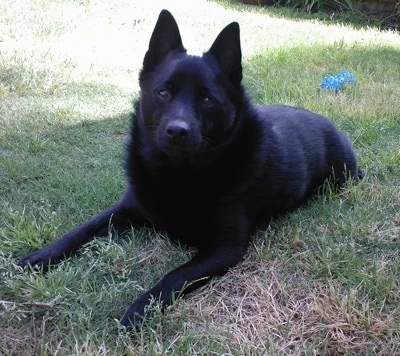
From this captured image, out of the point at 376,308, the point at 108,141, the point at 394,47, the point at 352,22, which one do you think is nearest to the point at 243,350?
the point at 376,308

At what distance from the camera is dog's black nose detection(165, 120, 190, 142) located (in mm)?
2149

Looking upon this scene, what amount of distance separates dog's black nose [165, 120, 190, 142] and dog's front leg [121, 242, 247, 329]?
50 centimetres

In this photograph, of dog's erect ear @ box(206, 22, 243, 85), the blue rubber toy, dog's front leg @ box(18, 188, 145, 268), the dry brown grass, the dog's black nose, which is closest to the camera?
the dry brown grass

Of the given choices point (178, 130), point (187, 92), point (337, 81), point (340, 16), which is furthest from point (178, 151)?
point (340, 16)

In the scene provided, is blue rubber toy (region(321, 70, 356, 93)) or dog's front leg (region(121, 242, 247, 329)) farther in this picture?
blue rubber toy (region(321, 70, 356, 93))

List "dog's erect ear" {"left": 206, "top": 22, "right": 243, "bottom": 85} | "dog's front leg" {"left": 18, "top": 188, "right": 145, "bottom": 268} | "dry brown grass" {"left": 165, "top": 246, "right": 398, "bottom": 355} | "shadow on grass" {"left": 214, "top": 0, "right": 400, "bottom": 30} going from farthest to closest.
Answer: "shadow on grass" {"left": 214, "top": 0, "right": 400, "bottom": 30} → "dog's erect ear" {"left": 206, "top": 22, "right": 243, "bottom": 85} → "dog's front leg" {"left": 18, "top": 188, "right": 145, "bottom": 268} → "dry brown grass" {"left": 165, "top": 246, "right": 398, "bottom": 355}

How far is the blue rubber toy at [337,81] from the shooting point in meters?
4.91

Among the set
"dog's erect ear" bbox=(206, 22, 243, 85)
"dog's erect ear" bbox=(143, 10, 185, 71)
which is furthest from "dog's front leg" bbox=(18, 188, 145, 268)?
"dog's erect ear" bbox=(206, 22, 243, 85)

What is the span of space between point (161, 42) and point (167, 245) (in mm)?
952

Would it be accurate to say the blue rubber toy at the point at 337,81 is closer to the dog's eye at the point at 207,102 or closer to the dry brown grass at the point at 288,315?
the dog's eye at the point at 207,102

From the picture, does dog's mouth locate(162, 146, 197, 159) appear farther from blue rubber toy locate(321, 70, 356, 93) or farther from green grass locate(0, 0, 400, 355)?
blue rubber toy locate(321, 70, 356, 93)

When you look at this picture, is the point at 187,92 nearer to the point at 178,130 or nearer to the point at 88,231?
the point at 178,130

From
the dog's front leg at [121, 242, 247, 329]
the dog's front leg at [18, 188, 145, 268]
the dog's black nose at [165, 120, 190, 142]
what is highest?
the dog's black nose at [165, 120, 190, 142]

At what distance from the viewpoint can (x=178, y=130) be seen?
215 centimetres
